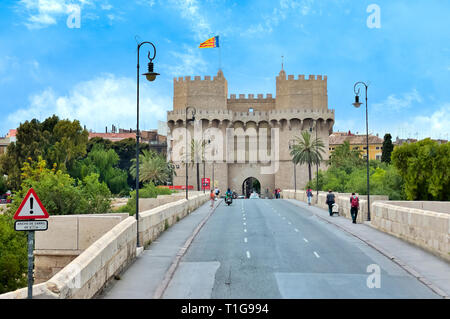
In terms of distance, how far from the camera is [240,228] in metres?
24.5

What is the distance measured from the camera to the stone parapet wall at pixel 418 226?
48.2 ft

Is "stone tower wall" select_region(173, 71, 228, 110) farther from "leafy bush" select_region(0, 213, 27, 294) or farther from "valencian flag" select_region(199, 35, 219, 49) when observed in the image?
"leafy bush" select_region(0, 213, 27, 294)

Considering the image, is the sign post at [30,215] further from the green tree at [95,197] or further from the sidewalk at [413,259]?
the green tree at [95,197]

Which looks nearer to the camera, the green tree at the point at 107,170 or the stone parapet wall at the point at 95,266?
the stone parapet wall at the point at 95,266

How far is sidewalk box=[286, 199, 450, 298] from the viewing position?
12.1 metres

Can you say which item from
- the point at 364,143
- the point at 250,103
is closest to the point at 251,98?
the point at 250,103

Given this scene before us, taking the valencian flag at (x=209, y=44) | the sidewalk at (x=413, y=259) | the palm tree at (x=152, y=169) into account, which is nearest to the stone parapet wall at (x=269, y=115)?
the palm tree at (x=152, y=169)

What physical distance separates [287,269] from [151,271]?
3.48 meters

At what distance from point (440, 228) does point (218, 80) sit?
2587 inches

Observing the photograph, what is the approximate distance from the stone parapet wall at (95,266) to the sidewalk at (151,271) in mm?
244

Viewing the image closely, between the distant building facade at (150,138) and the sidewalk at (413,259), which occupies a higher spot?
the distant building facade at (150,138)

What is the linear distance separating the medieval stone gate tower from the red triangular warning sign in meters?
66.4

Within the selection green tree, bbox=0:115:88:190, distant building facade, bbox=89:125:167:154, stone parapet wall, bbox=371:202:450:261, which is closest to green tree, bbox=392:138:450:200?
stone parapet wall, bbox=371:202:450:261
